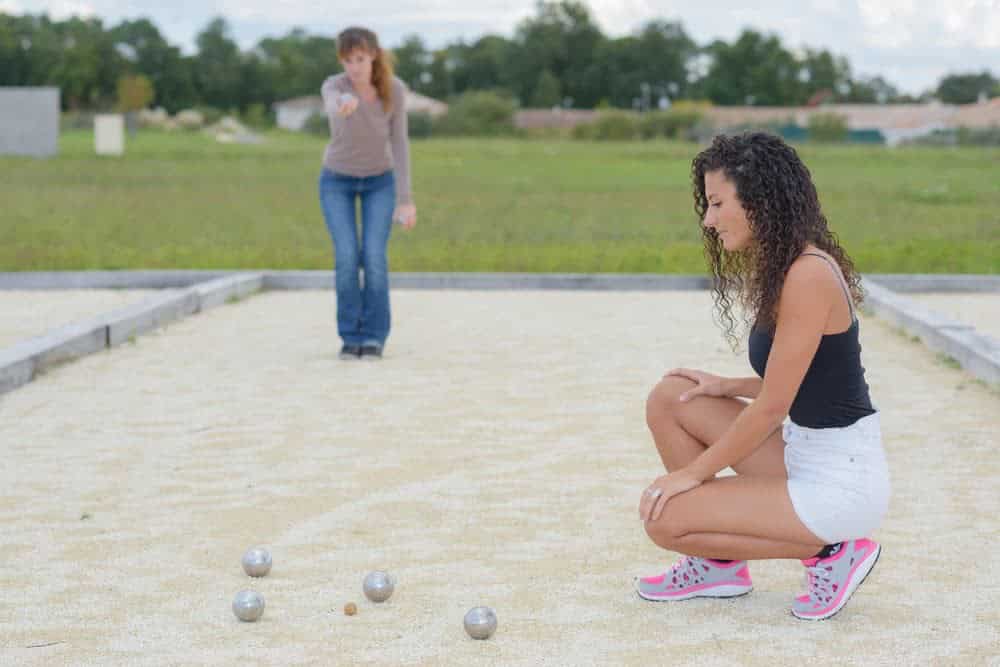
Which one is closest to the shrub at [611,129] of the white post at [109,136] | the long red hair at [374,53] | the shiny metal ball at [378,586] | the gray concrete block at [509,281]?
the white post at [109,136]

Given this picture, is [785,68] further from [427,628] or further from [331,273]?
[427,628]

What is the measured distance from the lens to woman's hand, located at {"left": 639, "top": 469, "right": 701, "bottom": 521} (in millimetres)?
4277

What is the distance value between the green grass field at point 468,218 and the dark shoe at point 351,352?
5364 millimetres

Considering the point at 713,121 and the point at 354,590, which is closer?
the point at 354,590

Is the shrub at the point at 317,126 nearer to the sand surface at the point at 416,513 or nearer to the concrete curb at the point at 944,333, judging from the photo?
the concrete curb at the point at 944,333

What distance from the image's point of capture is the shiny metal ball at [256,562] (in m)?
4.75

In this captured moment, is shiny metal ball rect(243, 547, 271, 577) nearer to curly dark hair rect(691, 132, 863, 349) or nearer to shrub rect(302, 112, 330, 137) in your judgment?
curly dark hair rect(691, 132, 863, 349)

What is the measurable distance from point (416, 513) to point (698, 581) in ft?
4.73

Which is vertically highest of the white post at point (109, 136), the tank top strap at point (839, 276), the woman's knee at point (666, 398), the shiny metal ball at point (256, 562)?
the tank top strap at point (839, 276)

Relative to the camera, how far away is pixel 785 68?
14650 centimetres

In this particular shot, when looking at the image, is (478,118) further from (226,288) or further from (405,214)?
(405,214)

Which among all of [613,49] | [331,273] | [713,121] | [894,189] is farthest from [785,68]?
[331,273]

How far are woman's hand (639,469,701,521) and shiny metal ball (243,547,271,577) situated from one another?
3.82 feet

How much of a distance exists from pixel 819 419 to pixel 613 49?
147 meters
